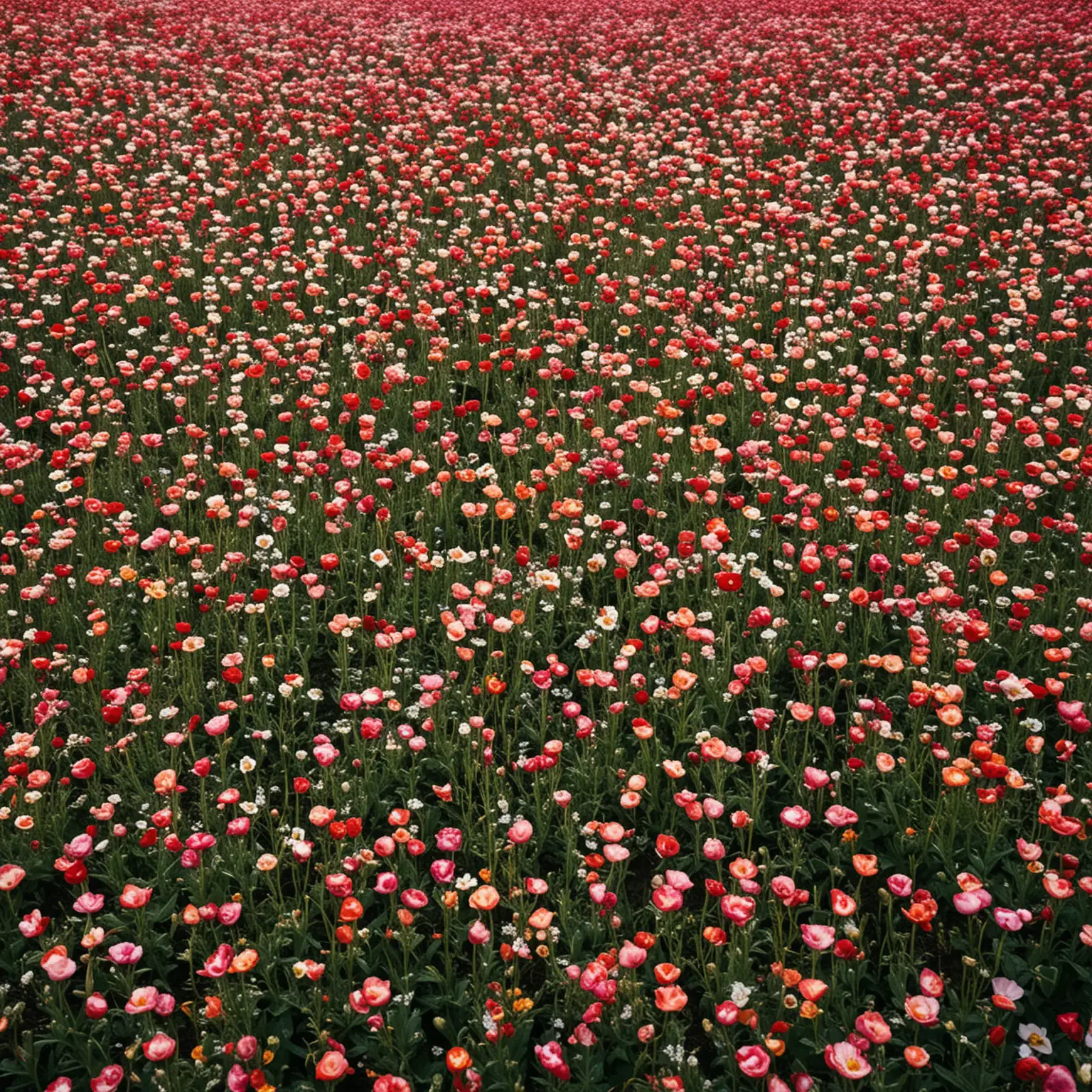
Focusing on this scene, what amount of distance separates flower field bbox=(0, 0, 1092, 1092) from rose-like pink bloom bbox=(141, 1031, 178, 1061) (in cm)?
9

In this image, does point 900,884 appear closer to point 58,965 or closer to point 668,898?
point 668,898

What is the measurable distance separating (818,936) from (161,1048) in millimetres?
1630

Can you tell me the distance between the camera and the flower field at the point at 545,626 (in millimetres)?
2592

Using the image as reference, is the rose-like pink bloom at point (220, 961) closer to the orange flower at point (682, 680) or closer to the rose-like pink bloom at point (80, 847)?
the rose-like pink bloom at point (80, 847)

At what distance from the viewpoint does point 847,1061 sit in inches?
88.6

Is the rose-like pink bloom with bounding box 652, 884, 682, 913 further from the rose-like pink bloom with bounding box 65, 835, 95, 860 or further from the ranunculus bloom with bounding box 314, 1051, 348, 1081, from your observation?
the rose-like pink bloom with bounding box 65, 835, 95, 860

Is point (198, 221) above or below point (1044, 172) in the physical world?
below

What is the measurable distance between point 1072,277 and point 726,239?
2.33 m

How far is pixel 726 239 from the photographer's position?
673cm

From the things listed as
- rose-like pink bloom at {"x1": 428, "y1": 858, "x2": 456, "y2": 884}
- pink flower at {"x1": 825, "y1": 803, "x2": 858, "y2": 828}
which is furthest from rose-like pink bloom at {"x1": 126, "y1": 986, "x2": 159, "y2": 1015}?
pink flower at {"x1": 825, "y1": 803, "x2": 858, "y2": 828}

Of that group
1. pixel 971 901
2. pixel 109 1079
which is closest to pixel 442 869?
pixel 109 1079

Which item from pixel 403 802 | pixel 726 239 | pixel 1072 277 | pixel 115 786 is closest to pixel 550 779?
pixel 403 802

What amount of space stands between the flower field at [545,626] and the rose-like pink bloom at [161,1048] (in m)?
0.09

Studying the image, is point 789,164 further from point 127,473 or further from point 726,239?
point 127,473
